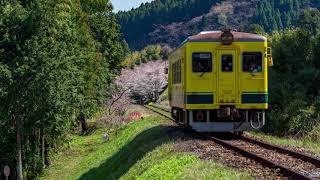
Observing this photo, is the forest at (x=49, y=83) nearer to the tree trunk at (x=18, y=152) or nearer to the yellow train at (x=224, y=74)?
the tree trunk at (x=18, y=152)

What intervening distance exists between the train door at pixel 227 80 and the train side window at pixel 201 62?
1.11 feet

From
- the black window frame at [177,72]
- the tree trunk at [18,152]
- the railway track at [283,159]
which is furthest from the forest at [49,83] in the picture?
the railway track at [283,159]

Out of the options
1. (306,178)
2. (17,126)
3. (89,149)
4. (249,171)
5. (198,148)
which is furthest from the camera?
(89,149)

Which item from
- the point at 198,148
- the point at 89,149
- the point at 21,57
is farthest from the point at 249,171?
the point at 89,149

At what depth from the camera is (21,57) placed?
2953 cm

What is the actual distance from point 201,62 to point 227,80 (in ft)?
3.35

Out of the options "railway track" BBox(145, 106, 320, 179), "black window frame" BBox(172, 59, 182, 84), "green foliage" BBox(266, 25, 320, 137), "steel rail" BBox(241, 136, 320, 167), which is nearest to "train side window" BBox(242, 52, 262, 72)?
"steel rail" BBox(241, 136, 320, 167)

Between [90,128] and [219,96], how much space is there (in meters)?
34.3

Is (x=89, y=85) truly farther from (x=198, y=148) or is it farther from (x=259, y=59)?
(x=198, y=148)

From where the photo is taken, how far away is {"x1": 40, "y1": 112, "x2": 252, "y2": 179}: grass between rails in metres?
12.0

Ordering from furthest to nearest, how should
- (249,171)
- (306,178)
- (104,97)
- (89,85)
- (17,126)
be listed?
1. (104,97)
2. (89,85)
3. (17,126)
4. (249,171)
5. (306,178)

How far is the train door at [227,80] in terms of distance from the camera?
18688 millimetres

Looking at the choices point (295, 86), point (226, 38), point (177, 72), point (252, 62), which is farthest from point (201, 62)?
point (295, 86)

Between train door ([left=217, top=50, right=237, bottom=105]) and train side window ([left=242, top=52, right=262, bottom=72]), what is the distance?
32cm
